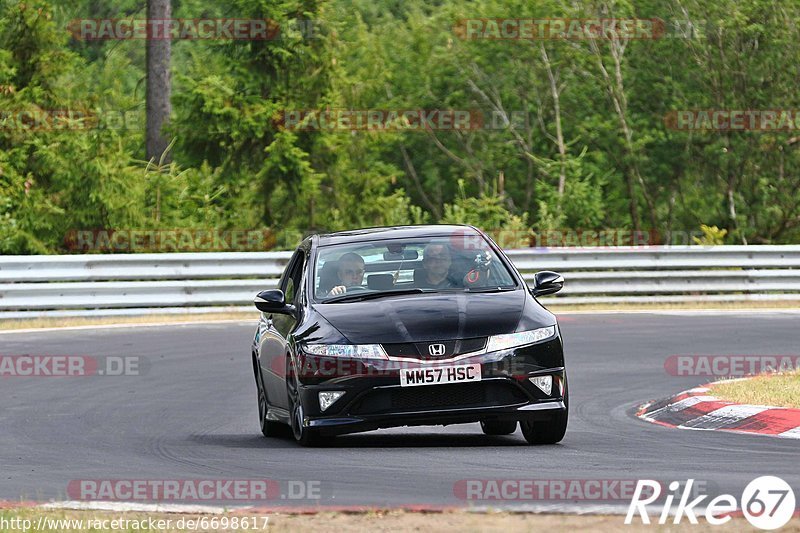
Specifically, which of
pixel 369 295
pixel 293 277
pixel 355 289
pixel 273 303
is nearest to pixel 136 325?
pixel 293 277

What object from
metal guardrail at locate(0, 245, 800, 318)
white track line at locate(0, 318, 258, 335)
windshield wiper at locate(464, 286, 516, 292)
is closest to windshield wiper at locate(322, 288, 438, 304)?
windshield wiper at locate(464, 286, 516, 292)

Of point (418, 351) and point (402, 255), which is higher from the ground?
point (402, 255)

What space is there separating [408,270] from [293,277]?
4.22ft

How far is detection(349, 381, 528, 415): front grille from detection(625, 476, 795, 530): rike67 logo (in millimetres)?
2233

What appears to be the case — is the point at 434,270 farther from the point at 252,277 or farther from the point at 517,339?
the point at 252,277

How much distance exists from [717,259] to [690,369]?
962 centimetres

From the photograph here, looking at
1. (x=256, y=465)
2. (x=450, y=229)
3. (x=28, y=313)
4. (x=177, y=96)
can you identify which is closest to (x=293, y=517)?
(x=256, y=465)

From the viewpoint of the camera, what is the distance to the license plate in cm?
1001

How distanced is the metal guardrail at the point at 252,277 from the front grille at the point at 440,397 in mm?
13537

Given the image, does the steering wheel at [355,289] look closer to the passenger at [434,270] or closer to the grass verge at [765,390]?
the passenger at [434,270]

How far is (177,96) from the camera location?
3128cm

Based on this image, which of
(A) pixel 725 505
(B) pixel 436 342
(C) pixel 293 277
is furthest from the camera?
(C) pixel 293 277

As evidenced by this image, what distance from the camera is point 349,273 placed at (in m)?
11.3

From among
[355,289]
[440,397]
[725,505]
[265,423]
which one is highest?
[355,289]
